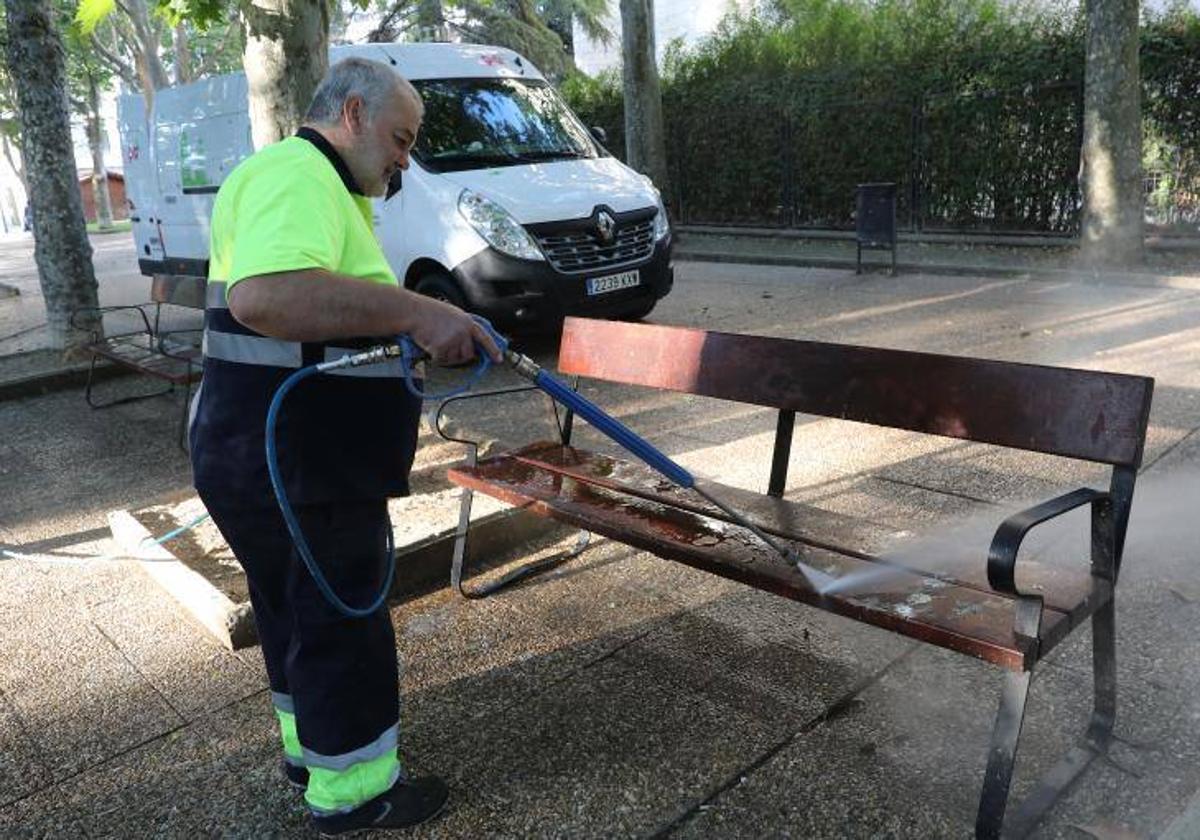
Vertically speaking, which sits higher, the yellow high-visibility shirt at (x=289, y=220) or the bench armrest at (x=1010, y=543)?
the yellow high-visibility shirt at (x=289, y=220)

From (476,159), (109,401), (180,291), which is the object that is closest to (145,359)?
(180,291)

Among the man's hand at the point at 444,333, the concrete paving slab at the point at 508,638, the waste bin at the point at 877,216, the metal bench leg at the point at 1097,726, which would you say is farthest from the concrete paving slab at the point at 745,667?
the waste bin at the point at 877,216

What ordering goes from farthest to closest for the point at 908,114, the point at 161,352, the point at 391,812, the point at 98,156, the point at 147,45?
the point at 98,156 < the point at 147,45 < the point at 908,114 < the point at 161,352 < the point at 391,812

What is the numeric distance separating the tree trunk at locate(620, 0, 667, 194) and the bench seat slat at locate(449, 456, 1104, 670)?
11.6 meters

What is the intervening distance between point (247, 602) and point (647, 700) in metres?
1.49

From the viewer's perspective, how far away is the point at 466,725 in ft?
9.53

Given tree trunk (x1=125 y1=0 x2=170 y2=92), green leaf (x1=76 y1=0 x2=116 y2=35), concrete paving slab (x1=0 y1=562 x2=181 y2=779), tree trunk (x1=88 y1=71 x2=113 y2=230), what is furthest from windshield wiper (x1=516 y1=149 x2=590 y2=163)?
tree trunk (x1=88 y1=71 x2=113 y2=230)

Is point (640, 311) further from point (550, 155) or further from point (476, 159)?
point (476, 159)

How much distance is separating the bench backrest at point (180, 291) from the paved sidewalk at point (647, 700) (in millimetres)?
1971

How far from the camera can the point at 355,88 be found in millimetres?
2146

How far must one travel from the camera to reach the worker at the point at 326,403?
6.54ft

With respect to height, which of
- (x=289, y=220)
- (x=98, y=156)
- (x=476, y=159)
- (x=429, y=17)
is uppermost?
(x=429, y=17)

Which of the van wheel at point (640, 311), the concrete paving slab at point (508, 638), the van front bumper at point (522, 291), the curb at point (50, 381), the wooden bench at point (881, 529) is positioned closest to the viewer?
the wooden bench at point (881, 529)

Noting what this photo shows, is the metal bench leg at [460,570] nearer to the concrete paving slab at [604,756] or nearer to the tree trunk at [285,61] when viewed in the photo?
the concrete paving slab at [604,756]
